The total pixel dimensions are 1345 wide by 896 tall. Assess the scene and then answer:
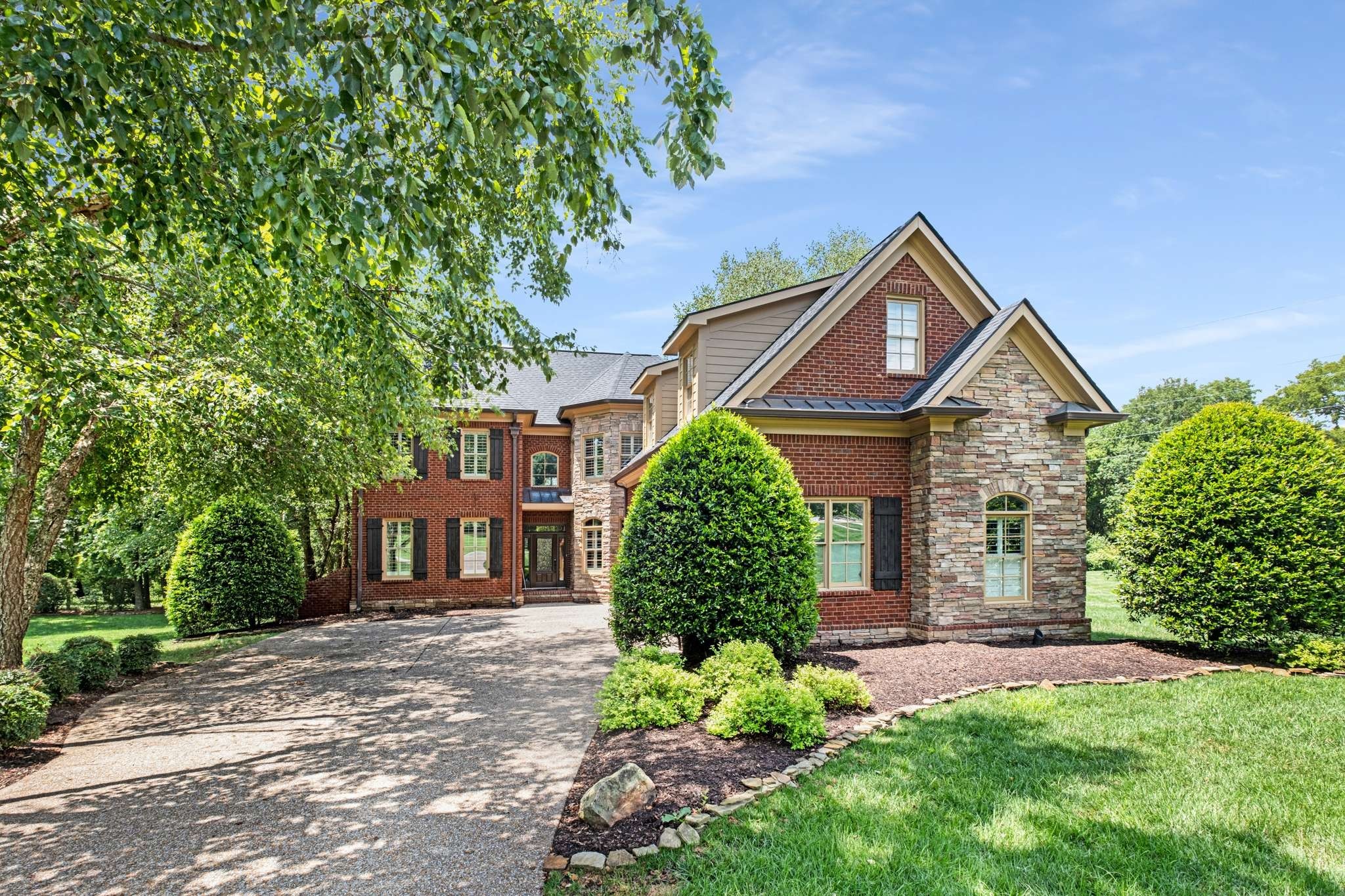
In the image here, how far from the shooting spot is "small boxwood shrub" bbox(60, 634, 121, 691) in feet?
29.6

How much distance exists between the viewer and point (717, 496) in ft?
26.8

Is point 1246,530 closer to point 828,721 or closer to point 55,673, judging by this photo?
point 828,721

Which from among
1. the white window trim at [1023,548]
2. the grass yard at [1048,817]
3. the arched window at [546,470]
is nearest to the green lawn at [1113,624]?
the white window trim at [1023,548]

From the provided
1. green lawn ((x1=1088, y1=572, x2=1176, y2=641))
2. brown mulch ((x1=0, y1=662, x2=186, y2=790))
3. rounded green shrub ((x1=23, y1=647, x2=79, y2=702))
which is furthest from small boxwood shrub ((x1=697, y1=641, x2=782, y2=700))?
rounded green shrub ((x1=23, y1=647, x2=79, y2=702))

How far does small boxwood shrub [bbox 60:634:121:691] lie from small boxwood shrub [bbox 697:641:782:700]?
8.53 m

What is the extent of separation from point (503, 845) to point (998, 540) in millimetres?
9284

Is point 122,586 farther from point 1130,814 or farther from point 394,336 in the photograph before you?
point 1130,814

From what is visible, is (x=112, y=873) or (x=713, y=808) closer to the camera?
(x=112, y=873)

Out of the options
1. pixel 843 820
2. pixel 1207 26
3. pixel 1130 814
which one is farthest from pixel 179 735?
pixel 1207 26

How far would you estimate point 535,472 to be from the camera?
21.8 meters

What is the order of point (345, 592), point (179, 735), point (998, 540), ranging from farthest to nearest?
1. point (345, 592)
2. point (998, 540)
3. point (179, 735)

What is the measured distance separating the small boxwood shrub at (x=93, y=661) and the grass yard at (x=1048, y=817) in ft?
29.8

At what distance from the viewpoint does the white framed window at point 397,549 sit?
18281mm

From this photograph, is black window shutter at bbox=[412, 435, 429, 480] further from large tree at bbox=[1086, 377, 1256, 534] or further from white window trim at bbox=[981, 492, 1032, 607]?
large tree at bbox=[1086, 377, 1256, 534]
